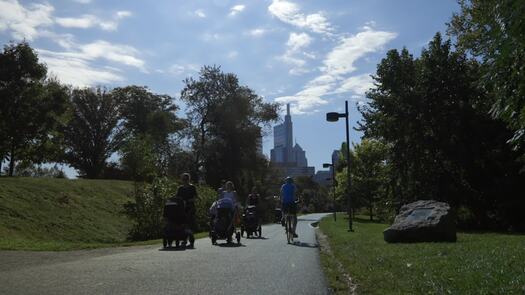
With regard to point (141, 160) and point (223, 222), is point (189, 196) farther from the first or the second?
point (141, 160)

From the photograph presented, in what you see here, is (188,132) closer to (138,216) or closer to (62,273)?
(138,216)

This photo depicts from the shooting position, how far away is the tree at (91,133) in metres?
76.4

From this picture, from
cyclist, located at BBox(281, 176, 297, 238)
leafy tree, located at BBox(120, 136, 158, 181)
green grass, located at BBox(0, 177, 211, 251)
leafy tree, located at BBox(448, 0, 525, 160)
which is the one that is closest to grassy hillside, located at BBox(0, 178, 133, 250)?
green grass, located at BBox(0, 177, 211, 251)

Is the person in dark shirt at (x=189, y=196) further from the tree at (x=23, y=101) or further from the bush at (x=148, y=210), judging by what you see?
the tree at (x=23, y=101)

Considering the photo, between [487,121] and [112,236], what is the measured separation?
2114 centimetres

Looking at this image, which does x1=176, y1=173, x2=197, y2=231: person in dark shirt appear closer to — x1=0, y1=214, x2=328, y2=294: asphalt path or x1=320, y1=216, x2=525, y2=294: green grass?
x1=0, y1=214, x2=328, y2=294: asphalt path

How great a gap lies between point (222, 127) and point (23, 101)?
77.2 feet

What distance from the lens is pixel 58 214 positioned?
88.1 ft

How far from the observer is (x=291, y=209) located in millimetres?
17422

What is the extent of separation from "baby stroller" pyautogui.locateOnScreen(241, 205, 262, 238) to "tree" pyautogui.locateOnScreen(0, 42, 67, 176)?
2354cm

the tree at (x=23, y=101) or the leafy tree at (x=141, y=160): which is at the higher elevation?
the tree at (x=23, y=101)

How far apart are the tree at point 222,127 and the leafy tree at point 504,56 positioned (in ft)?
174

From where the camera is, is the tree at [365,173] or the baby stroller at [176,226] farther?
the tree at [365,173]

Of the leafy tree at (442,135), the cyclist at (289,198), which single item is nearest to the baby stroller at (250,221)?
the cyclist at (289,198)
